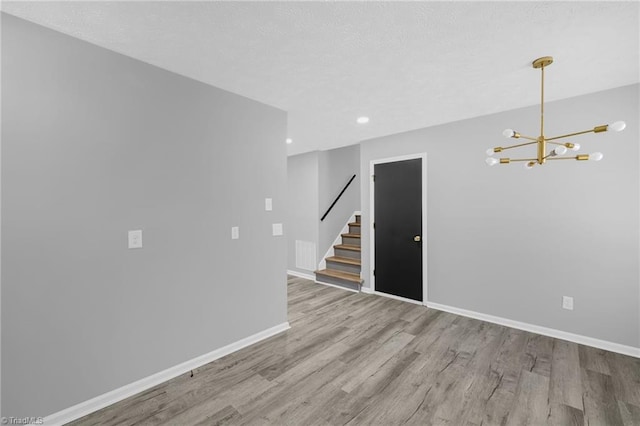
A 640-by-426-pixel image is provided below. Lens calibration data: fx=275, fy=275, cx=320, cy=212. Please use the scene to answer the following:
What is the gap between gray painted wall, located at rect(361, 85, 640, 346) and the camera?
2.61m

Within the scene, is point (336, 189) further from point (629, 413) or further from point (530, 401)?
point (629, 413)

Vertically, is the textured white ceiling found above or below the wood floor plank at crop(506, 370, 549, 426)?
above

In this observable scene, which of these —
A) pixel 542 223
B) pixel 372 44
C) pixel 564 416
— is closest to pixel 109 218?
pixel 372 44

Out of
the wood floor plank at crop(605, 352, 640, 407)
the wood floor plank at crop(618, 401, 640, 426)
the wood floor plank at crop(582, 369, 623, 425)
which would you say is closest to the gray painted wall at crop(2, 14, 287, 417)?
the wood floor plank at crop(582, 369, 623, 425)

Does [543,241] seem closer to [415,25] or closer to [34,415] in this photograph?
[415,25]

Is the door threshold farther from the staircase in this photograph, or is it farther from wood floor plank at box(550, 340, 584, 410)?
wood floor plank at box(550, 340, 584, 410)

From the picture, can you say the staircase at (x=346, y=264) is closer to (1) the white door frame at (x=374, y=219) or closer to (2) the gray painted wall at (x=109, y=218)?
(1) the white door frame at (x=374, y=219)

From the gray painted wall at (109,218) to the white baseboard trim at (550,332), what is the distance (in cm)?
267

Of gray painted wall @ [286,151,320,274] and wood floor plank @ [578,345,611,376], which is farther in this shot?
gray painted wall @ [286,151,320,274]

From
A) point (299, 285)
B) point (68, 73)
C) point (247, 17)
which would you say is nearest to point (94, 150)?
point (68, 73)

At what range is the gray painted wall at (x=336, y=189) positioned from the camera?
5.34 metres

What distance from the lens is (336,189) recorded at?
568 cm

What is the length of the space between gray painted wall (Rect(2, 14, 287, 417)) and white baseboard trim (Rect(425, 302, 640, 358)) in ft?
8.75

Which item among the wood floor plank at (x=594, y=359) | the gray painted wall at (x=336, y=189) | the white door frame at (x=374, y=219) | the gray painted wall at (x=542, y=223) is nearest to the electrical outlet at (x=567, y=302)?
the gray painted wall at (x=542, y=223)
